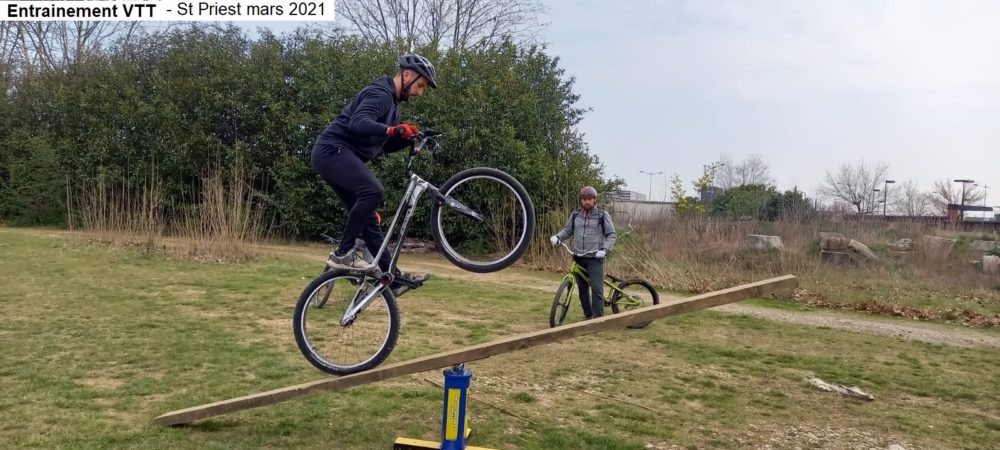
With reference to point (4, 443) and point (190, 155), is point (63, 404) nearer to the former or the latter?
point (4, 443)

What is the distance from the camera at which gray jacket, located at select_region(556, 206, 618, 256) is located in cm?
744

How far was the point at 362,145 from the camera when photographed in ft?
13.6

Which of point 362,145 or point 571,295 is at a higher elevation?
point 362,145

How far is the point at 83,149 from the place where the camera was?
1961cm

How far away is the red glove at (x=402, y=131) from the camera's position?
3838 mm

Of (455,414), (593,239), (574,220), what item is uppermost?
(574,220)

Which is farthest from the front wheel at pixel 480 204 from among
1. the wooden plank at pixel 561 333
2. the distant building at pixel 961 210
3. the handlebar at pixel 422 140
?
the distant building at pixel 961 210

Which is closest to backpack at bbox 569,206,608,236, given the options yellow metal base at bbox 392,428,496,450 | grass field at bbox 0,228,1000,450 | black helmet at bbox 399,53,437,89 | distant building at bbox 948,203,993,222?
grass field at bbox 0,228,1000,450

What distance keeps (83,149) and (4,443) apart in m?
18.2

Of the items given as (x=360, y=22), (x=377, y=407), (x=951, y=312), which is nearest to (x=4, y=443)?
(x=377, y=407)

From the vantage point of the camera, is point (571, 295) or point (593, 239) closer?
point (593, 239)

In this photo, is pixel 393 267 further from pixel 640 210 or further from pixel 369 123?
pixel 640 210

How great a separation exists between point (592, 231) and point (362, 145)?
3850 mm

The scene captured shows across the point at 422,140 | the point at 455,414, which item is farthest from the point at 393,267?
the point at 455,414
